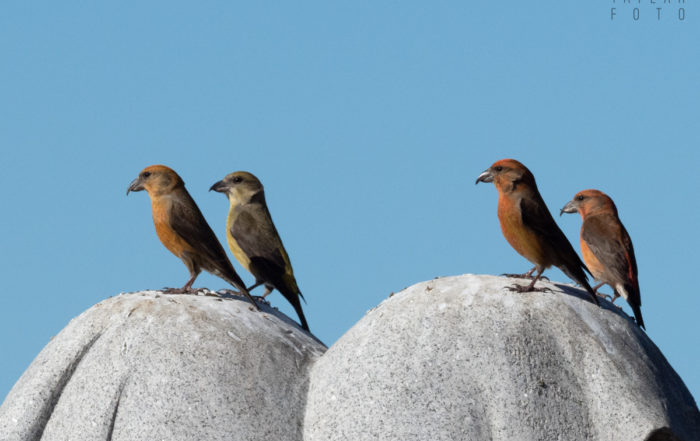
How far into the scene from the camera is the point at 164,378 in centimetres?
1226

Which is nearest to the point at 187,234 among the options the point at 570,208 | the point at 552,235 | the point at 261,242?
the point at 261,242

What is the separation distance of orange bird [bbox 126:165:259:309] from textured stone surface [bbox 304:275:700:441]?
1.97 m

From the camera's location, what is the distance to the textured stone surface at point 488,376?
11750 millimetres

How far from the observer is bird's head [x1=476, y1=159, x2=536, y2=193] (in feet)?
42.7

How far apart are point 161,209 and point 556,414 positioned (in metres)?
5.60

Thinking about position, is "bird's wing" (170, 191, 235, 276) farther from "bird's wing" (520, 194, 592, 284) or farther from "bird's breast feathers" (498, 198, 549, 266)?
"bird's wing" (520, 194, 592, 284)

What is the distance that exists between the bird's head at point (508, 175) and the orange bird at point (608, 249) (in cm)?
215

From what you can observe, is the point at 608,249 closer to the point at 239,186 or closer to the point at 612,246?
the point at 612,246

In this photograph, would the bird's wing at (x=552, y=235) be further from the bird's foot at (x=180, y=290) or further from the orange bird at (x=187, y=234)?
the bird's foot at (x=180, y=290)

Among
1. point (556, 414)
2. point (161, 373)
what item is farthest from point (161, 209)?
point (556, 414)

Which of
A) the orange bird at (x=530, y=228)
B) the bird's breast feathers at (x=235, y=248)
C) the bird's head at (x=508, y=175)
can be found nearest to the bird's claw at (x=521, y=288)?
the orange bird at (x=530, y=228)

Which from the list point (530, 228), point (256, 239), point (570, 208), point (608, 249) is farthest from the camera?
point (570, 208)

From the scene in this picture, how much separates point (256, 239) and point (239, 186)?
0.88m

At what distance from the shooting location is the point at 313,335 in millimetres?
14609
